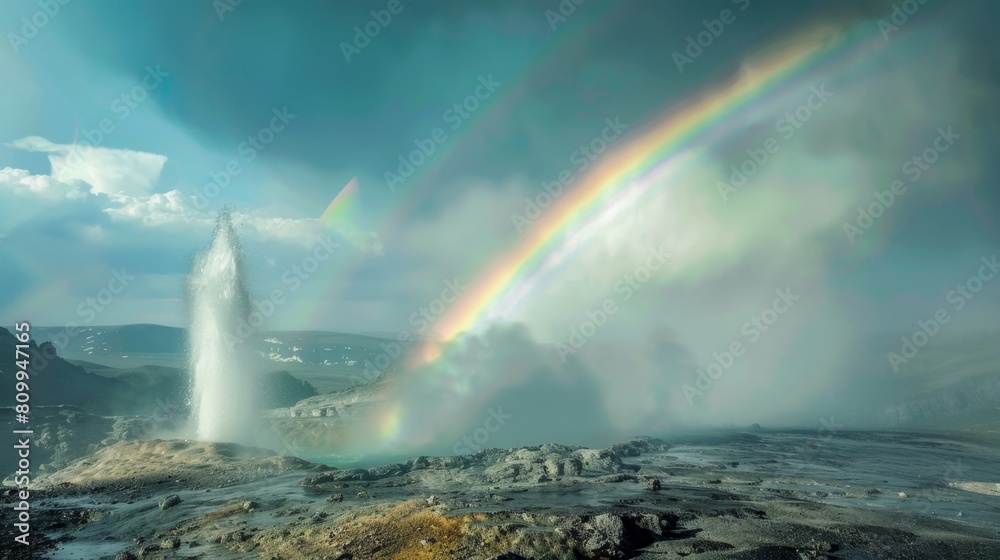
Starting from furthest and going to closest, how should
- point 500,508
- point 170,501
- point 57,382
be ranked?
point 57,382 → point 170,501 → point 500,508

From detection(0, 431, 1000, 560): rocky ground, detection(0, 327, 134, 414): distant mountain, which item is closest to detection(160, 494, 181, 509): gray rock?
detection(0, 431, 1000, 560): rocky ground

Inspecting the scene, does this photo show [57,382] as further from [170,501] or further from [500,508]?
[500,508]

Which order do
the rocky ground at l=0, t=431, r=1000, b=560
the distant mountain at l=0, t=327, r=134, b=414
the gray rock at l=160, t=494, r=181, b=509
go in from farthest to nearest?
1. the distant mountain at l=0, t=327, r=134, b=414
2. the gray rock at l=160, t=494, r=181, b=509
3. the rocky ground at l=0, t=431, r=1000, b=560

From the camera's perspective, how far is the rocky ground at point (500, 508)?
55.3 feet

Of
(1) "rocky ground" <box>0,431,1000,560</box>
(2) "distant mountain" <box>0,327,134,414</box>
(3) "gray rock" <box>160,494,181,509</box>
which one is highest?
(2) "distant mountain" <box>0,327,134,414</box>

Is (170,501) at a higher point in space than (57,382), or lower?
lower

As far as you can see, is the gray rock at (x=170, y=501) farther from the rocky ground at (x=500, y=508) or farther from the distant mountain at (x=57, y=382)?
the distant mountain at (x=57, y=382)

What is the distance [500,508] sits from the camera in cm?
2052

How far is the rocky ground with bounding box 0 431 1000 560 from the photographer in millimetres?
16844

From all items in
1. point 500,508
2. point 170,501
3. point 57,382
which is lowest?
point 500,508

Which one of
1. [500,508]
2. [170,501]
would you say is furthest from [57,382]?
[500,508]

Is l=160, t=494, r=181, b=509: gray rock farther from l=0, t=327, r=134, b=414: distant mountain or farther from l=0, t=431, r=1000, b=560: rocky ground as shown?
l=0, t=327, r=134, b=414: distant mountain

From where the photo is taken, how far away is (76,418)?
2126 inches

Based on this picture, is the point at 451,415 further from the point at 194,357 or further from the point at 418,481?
the point at 418,481
